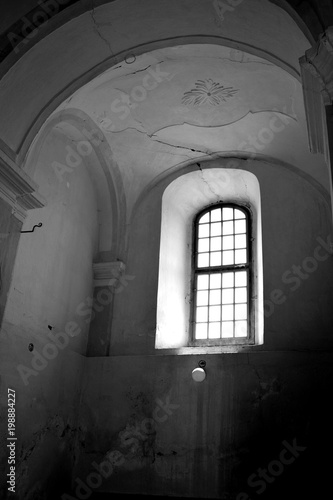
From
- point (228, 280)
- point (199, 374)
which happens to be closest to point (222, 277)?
point (228, 280)

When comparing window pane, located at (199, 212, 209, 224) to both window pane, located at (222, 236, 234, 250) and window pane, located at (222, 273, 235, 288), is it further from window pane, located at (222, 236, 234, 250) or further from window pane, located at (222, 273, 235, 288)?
window pane, located at (222, 273, 235, 288)

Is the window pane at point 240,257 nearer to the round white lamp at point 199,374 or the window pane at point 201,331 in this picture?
the window pane at point 201,331

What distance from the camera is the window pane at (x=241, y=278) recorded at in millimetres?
8656

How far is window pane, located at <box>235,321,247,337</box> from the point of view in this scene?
8.24 meters

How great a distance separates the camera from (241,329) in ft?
27.2

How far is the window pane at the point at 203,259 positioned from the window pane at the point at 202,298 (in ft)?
1.67

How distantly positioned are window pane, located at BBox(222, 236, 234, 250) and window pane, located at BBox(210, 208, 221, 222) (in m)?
0.44

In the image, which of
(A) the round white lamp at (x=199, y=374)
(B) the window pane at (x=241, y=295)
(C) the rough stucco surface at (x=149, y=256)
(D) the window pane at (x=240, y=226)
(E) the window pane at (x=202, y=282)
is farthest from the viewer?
(D) the window pane at (x=240, y=226)

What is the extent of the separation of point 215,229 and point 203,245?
1.17ft

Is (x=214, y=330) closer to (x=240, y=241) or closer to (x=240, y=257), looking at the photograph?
(x=240, y=257)

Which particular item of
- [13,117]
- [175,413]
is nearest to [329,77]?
[13,117]

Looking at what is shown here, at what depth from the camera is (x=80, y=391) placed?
26.2ft

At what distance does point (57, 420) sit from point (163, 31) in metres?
5.24

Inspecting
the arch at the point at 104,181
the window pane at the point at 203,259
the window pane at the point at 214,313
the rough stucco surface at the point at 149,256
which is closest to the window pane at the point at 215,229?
the window pane at the point at 203,259
